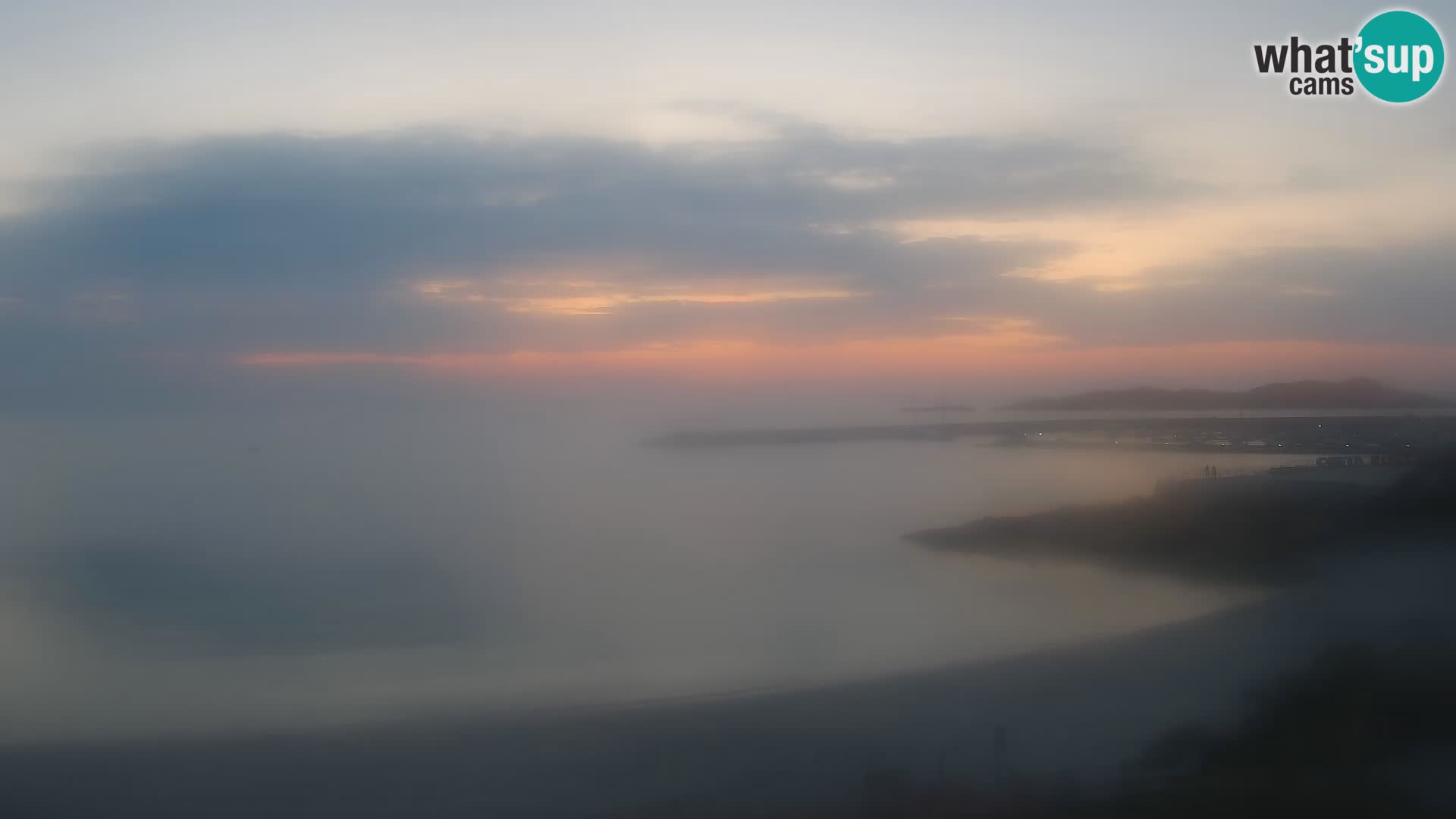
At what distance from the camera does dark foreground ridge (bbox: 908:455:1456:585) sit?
1264 centimetres

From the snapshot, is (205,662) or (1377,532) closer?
(205,662)

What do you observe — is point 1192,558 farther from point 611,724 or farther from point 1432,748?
point 611,724

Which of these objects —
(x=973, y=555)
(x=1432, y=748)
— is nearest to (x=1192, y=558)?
(x=973, y=555)

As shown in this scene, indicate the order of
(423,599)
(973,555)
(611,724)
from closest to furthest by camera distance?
(611,724)
(423,599)
(973,555)

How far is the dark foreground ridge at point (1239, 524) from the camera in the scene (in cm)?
1264

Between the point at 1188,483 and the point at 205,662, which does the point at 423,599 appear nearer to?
the point at 205,662

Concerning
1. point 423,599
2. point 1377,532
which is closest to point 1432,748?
point 1377,532

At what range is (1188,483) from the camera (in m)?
16.2

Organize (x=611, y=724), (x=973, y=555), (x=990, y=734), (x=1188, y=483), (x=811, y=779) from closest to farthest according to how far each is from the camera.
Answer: (x=811, y=779), (x=990, y=734), (x=611, y=724), (x=973, y=555), (x=1188, y=483)

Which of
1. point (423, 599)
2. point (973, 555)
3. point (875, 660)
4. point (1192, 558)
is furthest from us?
point (973, 555)

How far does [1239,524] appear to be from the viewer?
1407 cm

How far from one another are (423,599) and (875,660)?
5.87 meters

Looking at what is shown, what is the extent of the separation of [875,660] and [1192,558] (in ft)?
20.2

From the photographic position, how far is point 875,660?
365 inches
